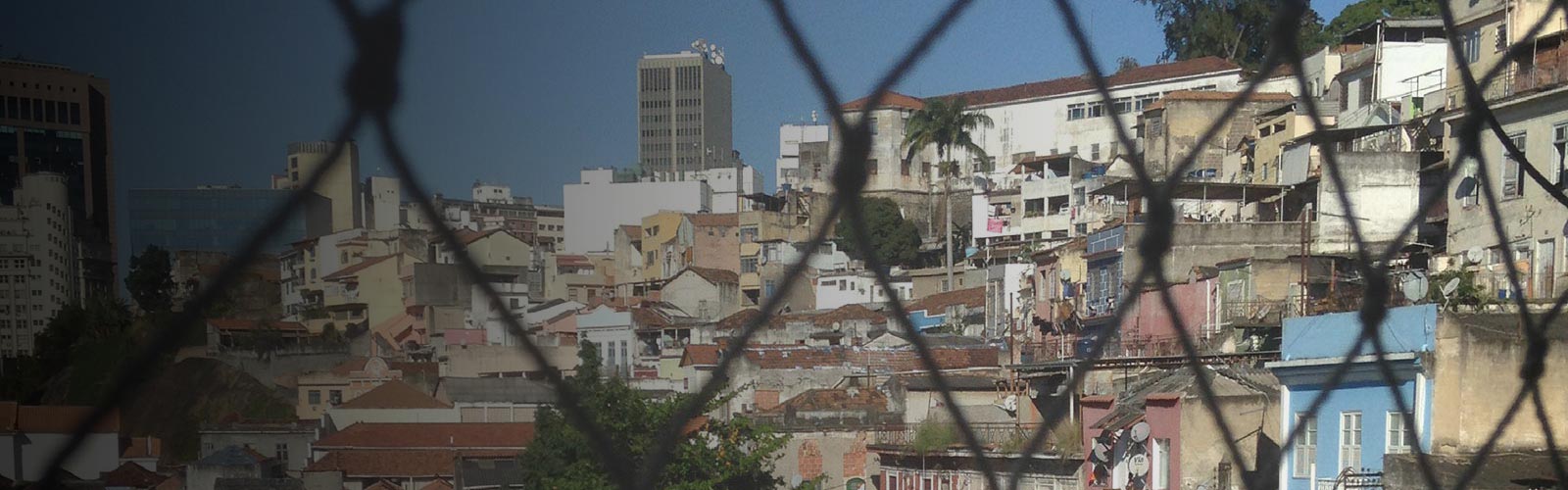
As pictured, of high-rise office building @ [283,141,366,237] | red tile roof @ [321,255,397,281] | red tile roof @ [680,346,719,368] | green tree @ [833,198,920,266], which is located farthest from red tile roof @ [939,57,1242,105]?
high-rise office building @ [283,141,366,237]

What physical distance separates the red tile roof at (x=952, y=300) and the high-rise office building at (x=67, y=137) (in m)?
11.9

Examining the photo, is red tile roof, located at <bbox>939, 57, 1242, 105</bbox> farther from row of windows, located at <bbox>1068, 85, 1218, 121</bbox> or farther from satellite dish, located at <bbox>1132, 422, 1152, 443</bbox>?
satellite dish, located at <bbox>1132, 422, 1152, 443</bbox>

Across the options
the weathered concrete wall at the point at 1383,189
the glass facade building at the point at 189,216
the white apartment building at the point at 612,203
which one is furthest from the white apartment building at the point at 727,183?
the glass facade building at the point at 189,216

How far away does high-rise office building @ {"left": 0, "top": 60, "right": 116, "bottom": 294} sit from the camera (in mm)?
3396

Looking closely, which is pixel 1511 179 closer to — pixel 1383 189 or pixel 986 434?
pixel 1383 189

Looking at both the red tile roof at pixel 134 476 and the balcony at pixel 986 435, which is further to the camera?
A: the balcony at pixel 986 435

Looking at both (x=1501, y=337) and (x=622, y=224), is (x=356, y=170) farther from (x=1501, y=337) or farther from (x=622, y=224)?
(x=622, y=224)

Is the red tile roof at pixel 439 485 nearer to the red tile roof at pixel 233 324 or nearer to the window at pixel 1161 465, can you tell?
the red tile roof at pixel 233 324

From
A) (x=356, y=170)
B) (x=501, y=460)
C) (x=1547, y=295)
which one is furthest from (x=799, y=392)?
(x=356, y=170)

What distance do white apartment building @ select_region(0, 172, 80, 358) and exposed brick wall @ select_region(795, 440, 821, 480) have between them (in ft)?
19.2

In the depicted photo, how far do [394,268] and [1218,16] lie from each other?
14721 mm

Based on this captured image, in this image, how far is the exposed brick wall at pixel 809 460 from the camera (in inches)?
495

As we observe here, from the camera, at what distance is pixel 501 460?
10547mm

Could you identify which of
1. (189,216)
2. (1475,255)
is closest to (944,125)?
(1475,255)
